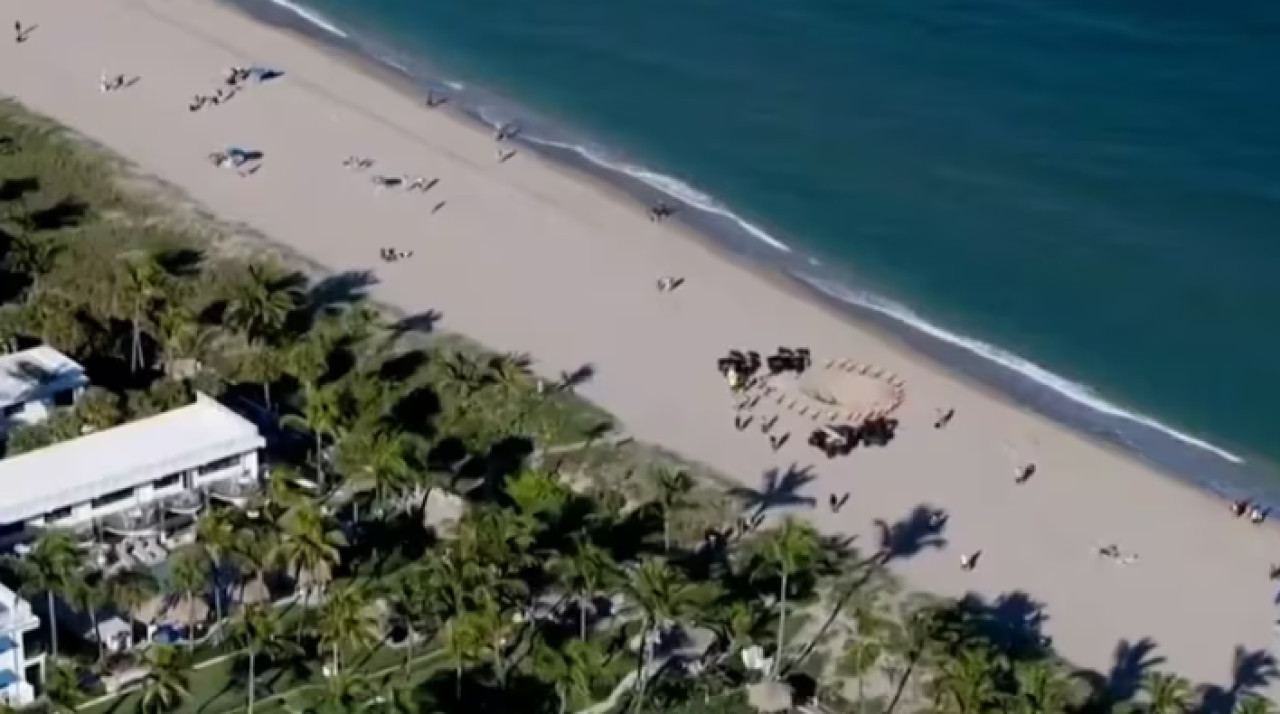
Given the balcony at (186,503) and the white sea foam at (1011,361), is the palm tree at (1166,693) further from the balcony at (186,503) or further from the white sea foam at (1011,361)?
the balcony at (186,503)

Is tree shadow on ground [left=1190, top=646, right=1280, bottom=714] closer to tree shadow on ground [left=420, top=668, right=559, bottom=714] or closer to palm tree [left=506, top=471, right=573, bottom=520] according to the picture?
tree shadow on ground [left=420, top=668, right=559, bottom=714]

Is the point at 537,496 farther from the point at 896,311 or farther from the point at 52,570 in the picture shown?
the point at 896,311

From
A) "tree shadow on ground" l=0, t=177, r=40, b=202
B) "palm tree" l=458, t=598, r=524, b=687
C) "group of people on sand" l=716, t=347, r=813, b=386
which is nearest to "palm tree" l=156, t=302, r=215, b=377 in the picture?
"tree shadow on ground" l=0, t=177, r=40, b=202

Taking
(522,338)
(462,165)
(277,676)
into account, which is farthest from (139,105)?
(277,676)

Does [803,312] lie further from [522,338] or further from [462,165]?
[462,165]

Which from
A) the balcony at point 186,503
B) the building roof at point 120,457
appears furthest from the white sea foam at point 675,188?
the balcony at point 186,503
